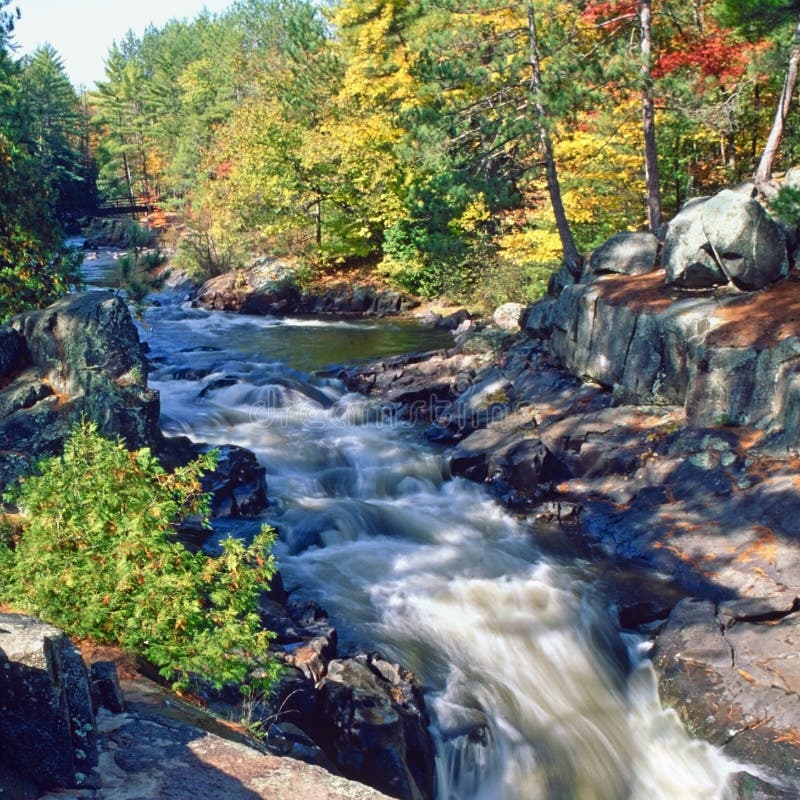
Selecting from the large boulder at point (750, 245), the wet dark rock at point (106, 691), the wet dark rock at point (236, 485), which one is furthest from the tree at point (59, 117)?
the wet dark rock at point (106, 691)

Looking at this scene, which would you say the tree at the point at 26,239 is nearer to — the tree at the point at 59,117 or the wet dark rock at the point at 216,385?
the wet dark rock at the point at 216,385

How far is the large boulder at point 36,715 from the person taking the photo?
457cm

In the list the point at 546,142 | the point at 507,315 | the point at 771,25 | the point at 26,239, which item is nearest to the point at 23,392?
the point at 26,239

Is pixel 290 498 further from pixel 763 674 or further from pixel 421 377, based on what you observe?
pixel 763 674

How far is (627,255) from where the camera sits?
62.1ft

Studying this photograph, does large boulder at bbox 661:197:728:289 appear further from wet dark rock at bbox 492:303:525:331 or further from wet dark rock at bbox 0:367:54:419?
wet dark rock at bbox 0:367:54:419

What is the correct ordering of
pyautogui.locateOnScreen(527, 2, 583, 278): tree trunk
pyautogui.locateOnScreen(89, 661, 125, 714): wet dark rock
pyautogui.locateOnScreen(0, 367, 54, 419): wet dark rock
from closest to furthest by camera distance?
pyautogui.locateOnScreen(89, 661, 125, 714): wet dark rock, pyautogui.locateOnScreen(0, 367, 54, 419): wet dark rock, pyautogui.locateOnScreen(527, 2, 583, 278): tree trunk

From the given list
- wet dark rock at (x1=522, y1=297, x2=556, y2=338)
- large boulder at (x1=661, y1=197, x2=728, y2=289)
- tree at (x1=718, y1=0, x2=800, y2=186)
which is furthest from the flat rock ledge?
wet dark rock at (x1=522, y1=297, x2=556, y2=338)

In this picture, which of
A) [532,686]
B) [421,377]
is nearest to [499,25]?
[421,377]

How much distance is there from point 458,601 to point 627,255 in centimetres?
1092

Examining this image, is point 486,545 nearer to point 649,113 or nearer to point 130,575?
point 130,575

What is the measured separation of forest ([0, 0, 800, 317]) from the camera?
17.8 m

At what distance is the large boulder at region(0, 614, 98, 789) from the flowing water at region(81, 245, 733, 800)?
190 inches

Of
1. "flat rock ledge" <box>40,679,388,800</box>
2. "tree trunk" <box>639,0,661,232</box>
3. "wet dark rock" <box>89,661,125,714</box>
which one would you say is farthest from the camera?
"tree trunk" <box>639,0,661,232</box>
